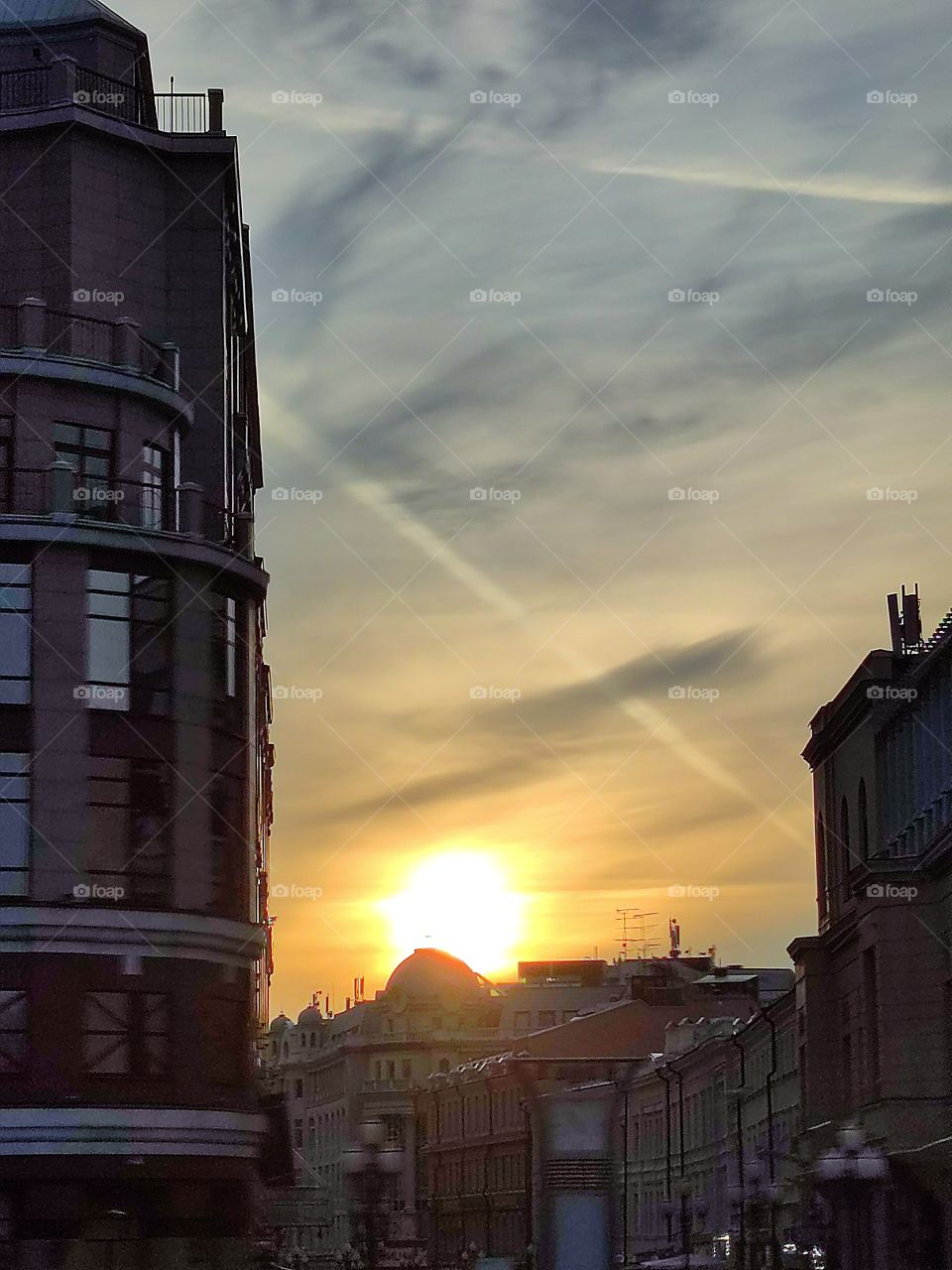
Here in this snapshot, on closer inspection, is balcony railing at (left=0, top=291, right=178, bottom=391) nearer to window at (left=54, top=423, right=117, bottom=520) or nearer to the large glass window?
window at (left=54, top=423, right=117, bottom=520)

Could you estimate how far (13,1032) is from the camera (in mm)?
42344

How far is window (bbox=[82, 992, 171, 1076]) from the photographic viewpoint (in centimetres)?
4291

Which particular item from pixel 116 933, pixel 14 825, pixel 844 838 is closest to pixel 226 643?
pixel 14 825

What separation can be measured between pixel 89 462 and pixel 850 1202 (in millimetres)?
29072

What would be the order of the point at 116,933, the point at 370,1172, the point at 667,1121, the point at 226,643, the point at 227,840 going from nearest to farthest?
the point at 370,1172 → the point at 116,933 → the point at 227,840 → the point at 226,643 → the point at 667,1121

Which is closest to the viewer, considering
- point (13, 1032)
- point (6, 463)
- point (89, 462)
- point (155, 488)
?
point (13, 1032)

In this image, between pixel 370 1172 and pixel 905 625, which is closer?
pixel 370 1172

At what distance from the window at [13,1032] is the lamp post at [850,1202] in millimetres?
16767

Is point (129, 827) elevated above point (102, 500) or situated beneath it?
situated beneath

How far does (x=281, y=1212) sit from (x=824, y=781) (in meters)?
105

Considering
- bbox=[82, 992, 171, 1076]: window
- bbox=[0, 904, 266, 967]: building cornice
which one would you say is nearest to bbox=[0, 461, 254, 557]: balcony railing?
bbox=[0, 904, 266, 967]: building cornice

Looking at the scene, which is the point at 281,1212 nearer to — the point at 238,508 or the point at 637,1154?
the point at 637,1154

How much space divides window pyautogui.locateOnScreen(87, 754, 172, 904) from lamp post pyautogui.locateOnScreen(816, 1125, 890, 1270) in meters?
15.3

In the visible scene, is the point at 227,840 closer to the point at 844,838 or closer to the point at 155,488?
the point at 155,488
